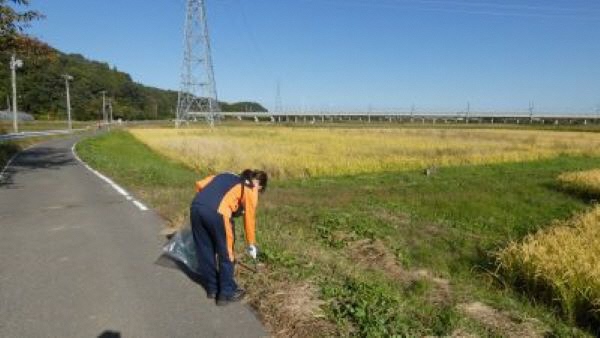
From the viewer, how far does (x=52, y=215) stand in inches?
447

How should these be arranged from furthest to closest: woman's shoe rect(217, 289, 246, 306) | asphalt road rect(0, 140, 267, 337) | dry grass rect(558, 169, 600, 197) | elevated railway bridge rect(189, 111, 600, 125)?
elevated railway bridge rect(189, 111, 600, 125) < dry grass rect(558, 169, 600, 197) < woman's shoe rect(217, 289, 246, 306) < asphalt road rect(0, 140, 267, 337)

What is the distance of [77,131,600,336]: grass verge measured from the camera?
5297 mm

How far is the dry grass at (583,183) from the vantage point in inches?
733

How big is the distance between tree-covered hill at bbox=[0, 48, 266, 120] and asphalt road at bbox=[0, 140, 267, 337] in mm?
73290

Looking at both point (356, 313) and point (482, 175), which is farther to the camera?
point (482, 175)

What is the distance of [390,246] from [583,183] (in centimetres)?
1253

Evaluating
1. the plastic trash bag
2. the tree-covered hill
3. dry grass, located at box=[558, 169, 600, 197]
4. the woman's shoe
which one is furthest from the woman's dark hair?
the tree-covered hill

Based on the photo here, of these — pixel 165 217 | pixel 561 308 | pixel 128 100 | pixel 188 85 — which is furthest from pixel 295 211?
pixel 128 100

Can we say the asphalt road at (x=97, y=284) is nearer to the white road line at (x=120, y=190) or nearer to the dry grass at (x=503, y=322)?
the white road line at (x=120, y=190)

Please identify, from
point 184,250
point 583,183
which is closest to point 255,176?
point 184,250

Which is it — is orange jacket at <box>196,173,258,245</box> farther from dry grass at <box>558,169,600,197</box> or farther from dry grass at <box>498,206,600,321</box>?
dry grass at <box>558,169,600,197</box>

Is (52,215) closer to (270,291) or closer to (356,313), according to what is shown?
(270,291)

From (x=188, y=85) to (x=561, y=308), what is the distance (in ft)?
194

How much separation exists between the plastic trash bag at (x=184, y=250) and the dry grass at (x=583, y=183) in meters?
15.3
